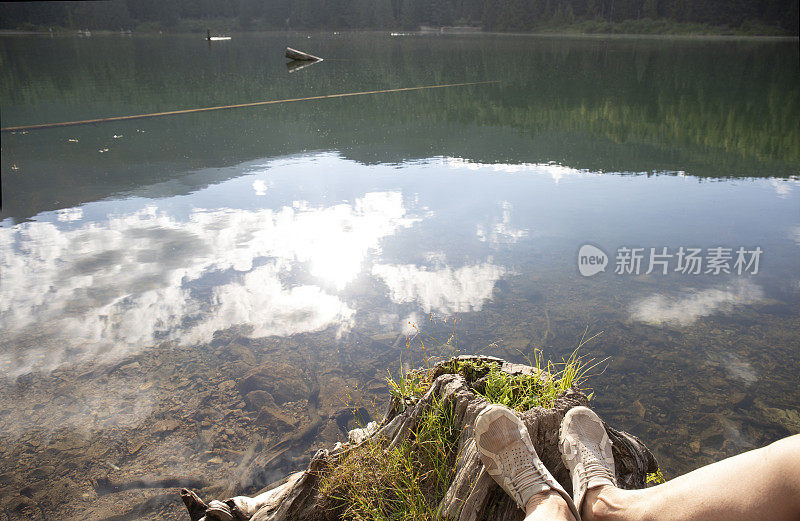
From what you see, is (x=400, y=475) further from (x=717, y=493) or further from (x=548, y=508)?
(x=717, y=493)

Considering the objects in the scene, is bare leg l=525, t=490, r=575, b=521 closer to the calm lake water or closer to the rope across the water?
the calm lake water

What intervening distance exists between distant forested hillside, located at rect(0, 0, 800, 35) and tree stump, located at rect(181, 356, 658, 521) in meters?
71.2

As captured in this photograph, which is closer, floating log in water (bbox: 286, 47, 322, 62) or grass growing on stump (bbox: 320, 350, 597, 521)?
grass growing on stump (bbox: 320, 350, 597, 521)

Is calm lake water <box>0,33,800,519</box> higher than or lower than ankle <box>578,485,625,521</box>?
lower

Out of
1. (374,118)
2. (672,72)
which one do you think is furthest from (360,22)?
(374,118)

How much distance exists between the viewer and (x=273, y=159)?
8.41 meters

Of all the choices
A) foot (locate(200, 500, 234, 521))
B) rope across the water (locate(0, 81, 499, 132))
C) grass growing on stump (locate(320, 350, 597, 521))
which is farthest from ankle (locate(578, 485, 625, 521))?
rope across the water (locate(0, 81, 499, 132))

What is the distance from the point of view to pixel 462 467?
2.01 m

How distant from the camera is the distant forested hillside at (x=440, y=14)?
68812 mm

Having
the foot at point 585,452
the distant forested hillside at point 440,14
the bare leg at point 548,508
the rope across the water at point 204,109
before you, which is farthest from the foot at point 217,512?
the distant forested hillside at point 440,14

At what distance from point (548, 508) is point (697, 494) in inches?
17.9

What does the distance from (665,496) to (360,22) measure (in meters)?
116

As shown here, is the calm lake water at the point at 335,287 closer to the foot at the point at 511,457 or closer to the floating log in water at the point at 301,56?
the foot at the point at 511,457

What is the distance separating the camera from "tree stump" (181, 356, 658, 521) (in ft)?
6.40
